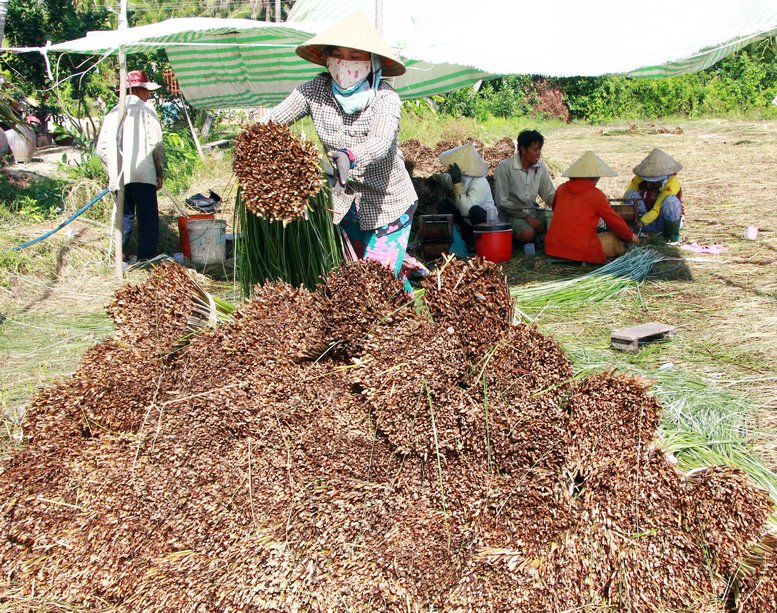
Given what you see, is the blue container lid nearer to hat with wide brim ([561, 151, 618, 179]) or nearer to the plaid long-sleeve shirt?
hat with wide brim ([561, 151, 618, 179])

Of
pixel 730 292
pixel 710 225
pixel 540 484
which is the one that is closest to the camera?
pixel 540 484

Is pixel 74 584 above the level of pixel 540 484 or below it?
below

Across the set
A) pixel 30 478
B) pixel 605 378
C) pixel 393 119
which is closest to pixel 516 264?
pixel 393 119

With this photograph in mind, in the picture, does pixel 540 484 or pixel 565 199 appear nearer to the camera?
pixel 540 484

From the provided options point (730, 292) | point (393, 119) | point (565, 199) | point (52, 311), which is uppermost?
point (393, 119)

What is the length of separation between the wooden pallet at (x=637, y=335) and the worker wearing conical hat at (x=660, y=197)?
111 inches

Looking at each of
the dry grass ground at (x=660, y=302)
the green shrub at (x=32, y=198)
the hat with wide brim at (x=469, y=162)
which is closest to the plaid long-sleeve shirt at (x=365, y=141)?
the dry grass ground at (x=660, y=302)

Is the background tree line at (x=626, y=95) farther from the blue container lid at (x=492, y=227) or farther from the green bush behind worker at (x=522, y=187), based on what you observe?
the blue container lid at (x=492, y=227)

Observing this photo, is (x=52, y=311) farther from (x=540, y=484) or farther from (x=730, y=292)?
(x=730, y=292)

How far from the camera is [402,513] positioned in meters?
2.12

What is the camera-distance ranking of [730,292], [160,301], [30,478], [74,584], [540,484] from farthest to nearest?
[730,292] → [160,301] → [30,478] → [74,584] → [540,484]

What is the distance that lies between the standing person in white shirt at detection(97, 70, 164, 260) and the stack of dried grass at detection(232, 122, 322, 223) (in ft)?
13.4

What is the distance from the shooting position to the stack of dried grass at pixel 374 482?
6.68 ft

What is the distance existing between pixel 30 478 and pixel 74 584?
457 millimetres
